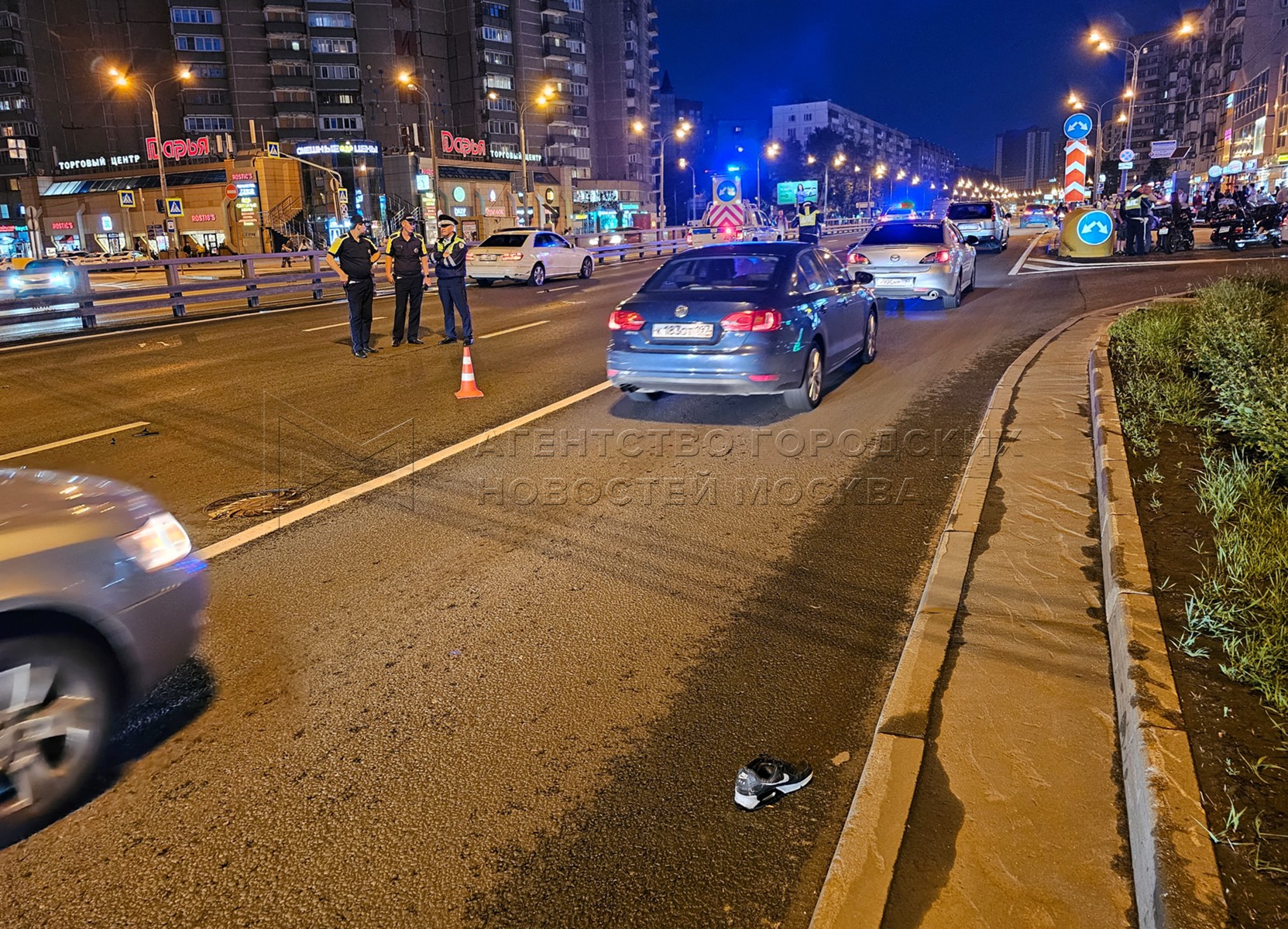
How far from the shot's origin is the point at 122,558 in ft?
10.8

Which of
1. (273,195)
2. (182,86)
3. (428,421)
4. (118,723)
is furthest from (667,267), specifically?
(182,86)

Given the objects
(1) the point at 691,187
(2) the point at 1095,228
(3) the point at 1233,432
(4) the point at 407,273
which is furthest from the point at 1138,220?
(1) the point at 691,187

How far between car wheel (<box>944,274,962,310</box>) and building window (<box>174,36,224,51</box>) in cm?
8790

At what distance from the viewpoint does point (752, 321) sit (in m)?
8.20

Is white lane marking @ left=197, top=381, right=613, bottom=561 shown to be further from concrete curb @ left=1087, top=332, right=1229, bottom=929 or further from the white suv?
the white suv

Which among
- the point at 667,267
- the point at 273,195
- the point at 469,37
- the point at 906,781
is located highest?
the point at 469,37

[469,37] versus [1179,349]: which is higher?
[469,37]

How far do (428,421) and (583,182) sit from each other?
95319 millimetres

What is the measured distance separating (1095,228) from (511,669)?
1057 inches

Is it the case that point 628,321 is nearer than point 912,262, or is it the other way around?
→ point 628,321

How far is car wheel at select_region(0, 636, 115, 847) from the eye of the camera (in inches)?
115

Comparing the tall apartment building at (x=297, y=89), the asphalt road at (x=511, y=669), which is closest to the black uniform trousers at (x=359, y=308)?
the asphalt road at (x=511, y=669)

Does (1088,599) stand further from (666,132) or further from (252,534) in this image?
(666,132)

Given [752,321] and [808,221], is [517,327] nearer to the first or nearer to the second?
[752,321]
